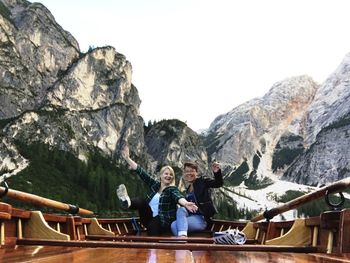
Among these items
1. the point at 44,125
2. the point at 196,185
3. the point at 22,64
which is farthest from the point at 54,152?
the point at 196,185

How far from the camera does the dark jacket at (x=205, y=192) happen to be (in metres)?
9.01

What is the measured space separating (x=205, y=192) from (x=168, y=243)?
15.8ft

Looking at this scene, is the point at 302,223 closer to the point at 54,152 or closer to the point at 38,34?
the point at 54,152

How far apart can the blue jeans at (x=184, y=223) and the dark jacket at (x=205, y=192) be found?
169mm

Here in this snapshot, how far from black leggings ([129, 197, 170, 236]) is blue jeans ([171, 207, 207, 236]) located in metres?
0.45

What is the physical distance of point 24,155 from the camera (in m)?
126

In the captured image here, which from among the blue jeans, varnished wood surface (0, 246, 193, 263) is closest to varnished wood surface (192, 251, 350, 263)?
varnished wood surface (0, 246, 193, 263)

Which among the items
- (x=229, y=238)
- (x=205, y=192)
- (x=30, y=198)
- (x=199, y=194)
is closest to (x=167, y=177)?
(x=199, y=194)

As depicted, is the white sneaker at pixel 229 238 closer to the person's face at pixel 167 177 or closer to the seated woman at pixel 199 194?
the person's face at pixel 167 177

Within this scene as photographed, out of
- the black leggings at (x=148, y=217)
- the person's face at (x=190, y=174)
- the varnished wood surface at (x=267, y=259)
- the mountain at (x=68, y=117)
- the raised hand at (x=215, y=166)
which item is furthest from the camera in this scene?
the mountain at (x=68, y=117)

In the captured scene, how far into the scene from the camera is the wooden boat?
2844mm

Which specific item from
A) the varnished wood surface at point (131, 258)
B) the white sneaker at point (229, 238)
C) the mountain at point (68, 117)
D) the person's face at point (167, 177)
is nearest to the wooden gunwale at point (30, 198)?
the person's face at point (167, 177)

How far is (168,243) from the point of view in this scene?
4.35 m

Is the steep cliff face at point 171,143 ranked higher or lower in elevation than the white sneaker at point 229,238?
higher
